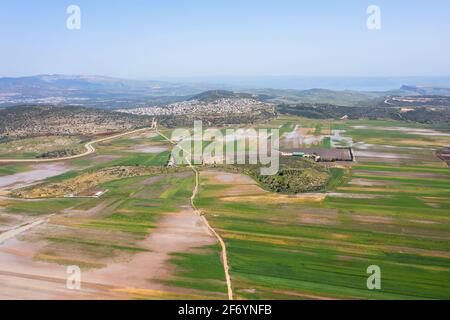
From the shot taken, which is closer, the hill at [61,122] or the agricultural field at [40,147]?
the agricultural field at [40,147]

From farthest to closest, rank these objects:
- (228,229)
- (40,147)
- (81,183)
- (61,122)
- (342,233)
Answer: (61,122) → (40,147) → (81,183) → (228,229) → (342,233)

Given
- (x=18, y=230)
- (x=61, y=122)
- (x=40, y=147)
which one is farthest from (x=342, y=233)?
(x=61, y=122)

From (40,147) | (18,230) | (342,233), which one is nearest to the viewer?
(342,233)

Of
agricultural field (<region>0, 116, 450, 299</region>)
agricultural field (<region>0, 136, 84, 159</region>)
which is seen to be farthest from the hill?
→ agricultural field (<region>0, 116, 450, 299</region>)

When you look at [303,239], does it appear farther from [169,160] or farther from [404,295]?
[169,160]

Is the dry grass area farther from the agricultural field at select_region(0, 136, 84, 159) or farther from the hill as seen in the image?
the hill

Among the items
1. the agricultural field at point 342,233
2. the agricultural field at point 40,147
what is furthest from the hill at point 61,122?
Answer: the agricultural field at point 342,233

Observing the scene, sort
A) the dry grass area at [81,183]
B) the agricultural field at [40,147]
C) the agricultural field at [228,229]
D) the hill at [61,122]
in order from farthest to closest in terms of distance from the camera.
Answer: the hill at [61,122]
the agricultural field at [40,147]
the dry grass area at [81,183]
the agricultural field at [228,229]

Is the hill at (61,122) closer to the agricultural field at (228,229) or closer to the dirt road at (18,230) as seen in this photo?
the agricultural field at (228,229)

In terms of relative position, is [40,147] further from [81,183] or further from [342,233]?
[342,233]

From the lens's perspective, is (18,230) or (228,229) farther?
(18,230)

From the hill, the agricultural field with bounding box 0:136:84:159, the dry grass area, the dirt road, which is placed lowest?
the dirt road
